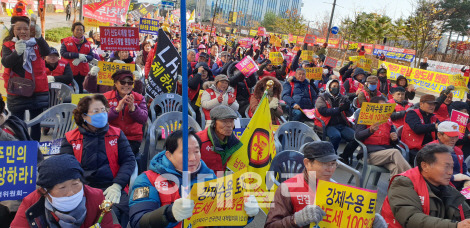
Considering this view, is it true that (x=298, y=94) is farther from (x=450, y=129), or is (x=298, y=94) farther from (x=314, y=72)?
(x=450, y=129)

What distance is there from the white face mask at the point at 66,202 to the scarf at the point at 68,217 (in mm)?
23

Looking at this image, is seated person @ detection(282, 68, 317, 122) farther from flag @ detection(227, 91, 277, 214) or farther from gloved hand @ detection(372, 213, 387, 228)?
gloved hand @ detection(372, 213, 387, 228)

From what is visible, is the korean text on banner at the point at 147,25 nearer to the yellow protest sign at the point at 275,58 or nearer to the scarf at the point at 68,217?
the yellow protest sign at the point at 275,58

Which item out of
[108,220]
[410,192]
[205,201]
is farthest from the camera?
[410,192]

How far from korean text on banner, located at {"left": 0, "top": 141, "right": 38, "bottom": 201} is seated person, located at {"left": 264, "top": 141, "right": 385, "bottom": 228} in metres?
1.70

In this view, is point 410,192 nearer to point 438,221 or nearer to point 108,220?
point 438,221

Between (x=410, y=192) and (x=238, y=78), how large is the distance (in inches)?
189

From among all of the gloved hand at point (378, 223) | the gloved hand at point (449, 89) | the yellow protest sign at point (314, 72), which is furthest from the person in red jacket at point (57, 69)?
the gloved hand at point (449, 89)

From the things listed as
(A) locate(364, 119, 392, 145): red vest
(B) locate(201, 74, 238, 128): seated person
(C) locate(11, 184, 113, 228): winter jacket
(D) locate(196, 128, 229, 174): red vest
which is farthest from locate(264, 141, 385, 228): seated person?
(B) locate(201, 74, 238, 128): seated person

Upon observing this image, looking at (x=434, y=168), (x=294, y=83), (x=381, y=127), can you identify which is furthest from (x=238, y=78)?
(x=434, y=168)

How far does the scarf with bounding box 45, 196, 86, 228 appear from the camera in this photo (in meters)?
2.17

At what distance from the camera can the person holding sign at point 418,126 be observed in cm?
546

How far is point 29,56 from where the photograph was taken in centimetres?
457

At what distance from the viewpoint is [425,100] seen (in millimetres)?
5570
